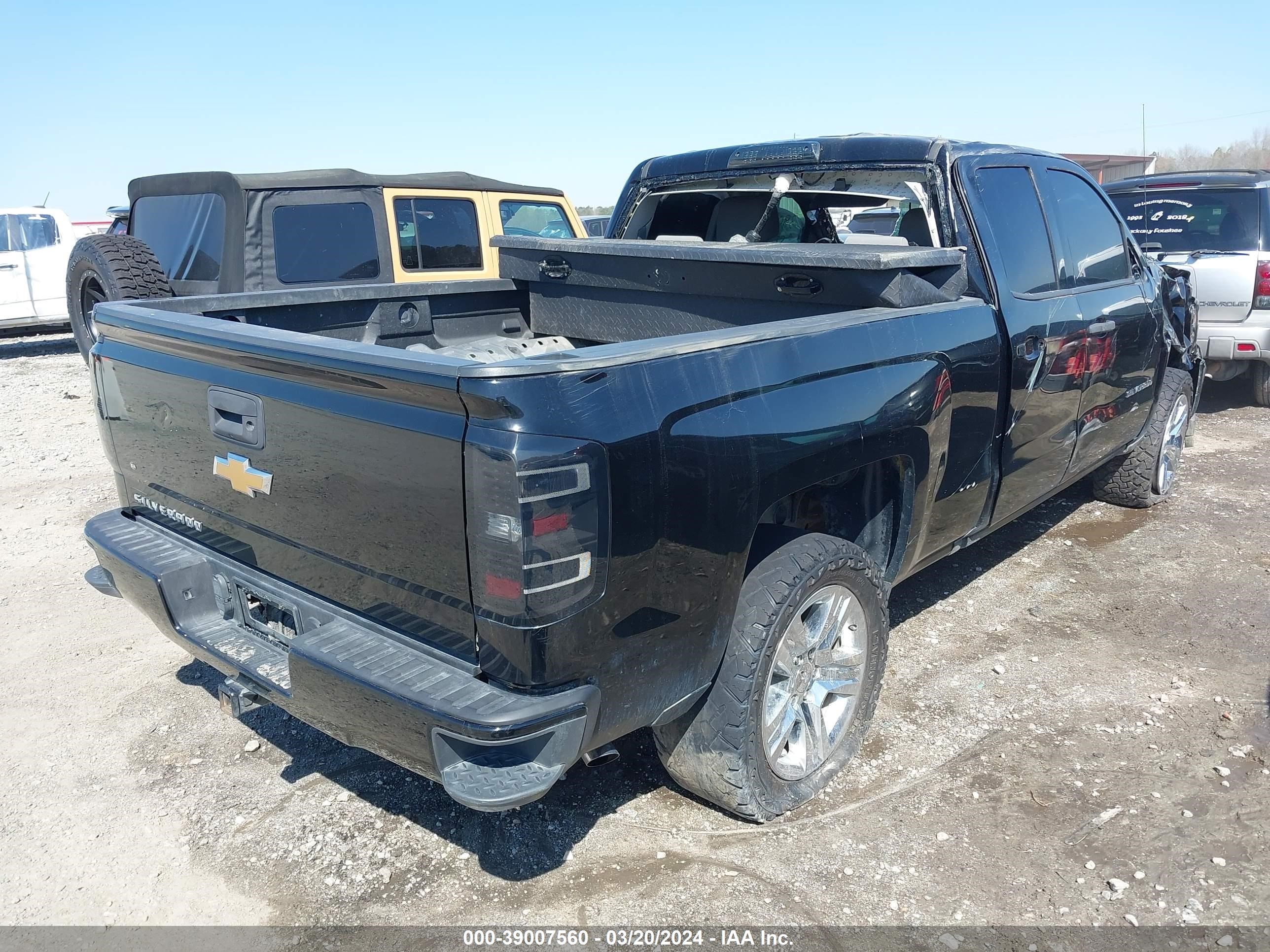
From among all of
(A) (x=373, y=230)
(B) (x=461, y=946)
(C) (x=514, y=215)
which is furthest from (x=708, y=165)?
(C) (x=514, y=215)

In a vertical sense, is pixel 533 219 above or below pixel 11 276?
above

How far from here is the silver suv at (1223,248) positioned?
7.66 m

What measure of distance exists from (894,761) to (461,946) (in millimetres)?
1600

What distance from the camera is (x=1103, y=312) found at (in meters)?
4.35

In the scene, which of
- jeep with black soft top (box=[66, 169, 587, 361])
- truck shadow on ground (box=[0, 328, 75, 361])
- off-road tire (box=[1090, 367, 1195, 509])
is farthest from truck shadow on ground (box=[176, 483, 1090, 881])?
truck shadow on ground (box=[0, 328, 75, 361])

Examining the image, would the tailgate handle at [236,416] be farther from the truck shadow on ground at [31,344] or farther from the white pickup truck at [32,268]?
the truck shadow on ground at [31,344]

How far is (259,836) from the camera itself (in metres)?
2.96

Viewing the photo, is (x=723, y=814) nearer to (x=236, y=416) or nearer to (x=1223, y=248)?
(x=236, y=416)

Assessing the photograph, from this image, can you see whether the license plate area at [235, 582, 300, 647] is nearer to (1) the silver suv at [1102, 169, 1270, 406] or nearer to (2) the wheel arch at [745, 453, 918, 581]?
(2) the wheel arch at [745, 453, 918, 581]

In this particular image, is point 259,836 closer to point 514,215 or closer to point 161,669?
point 161,669

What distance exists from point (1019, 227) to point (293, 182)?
5.62 meters

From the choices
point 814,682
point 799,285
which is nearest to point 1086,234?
point 799,285

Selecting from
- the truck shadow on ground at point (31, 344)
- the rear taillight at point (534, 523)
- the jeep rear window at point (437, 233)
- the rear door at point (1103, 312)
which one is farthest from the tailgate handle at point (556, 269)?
the truck shadow on ground at point (31, 344)

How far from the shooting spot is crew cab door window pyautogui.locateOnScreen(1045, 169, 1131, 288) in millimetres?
4250
